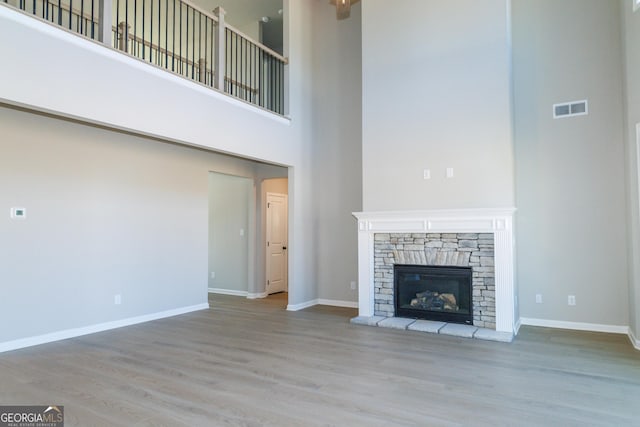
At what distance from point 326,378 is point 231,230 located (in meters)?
5.10

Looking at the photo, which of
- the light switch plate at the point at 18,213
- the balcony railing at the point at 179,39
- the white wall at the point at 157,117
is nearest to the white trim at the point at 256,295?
the white wall at the point at 157,117

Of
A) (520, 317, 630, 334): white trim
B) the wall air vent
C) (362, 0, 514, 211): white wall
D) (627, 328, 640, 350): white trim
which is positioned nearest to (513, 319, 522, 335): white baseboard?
(520, 317, 630, 334): white trim

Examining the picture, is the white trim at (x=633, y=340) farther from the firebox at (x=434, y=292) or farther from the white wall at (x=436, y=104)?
the white wall at (x=436, y=104)

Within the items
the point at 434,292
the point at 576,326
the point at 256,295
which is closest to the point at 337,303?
the point at 256,295

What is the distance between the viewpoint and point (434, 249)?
17.4 ft

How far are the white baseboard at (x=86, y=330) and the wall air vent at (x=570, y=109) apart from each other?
5.96m

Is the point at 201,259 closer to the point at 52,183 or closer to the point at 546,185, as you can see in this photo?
the point at 52,183

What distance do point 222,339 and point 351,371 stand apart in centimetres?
180

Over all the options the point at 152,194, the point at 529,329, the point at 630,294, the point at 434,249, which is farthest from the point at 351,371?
the point at 152,194

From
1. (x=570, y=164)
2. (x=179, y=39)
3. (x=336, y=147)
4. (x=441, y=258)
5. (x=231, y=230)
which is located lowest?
(x=441, y=258)

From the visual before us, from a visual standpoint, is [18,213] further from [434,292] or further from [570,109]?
[570,109]

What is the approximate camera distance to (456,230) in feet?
16.7

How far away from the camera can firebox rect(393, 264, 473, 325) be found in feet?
16.9

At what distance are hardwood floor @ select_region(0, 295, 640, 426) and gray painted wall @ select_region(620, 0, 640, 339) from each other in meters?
0.58
